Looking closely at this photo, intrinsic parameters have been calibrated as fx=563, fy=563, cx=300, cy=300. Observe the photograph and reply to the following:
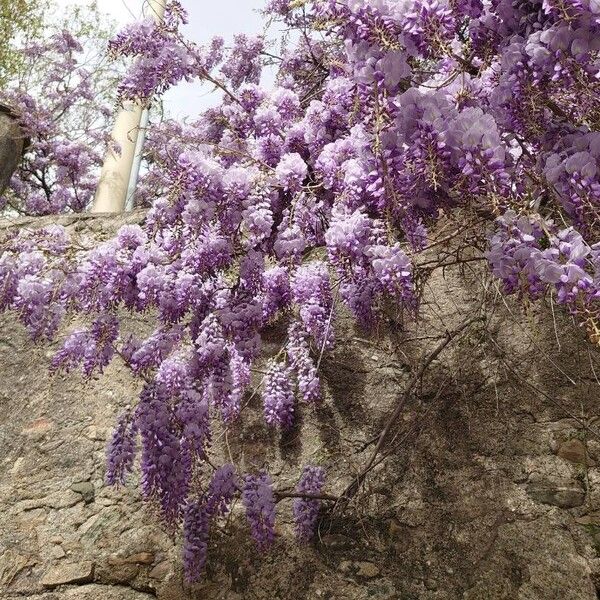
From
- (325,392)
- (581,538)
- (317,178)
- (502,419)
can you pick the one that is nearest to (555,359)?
(502,419)

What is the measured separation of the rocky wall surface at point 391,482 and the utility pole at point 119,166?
132 inches

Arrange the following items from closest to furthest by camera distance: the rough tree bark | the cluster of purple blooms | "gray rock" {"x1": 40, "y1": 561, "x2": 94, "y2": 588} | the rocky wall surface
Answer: the cluster of purple blooms → the rocky wall surface → "gray rock" {"x1": 40, "y1": 561, "x2": 94, "y2": 588} → the rough tree bark

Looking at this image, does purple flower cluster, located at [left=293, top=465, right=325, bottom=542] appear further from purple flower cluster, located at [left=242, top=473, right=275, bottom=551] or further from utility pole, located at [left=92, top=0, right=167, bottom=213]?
utility pole, located at [left=92, top=0, right=167, bottom=213]

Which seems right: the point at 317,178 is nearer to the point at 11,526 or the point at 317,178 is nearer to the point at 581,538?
the point at 581,538

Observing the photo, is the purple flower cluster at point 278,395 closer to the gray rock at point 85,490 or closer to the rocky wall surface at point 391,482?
the rocky wall surface at point 391,482

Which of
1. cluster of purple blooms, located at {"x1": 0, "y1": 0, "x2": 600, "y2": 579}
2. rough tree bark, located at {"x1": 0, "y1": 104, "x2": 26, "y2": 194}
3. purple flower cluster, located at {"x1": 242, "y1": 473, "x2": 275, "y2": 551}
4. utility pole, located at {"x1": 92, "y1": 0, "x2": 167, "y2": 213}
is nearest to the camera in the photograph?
cluster of purple blooms, located at {"x1": 0, "y1": 0, "x2": 600, "y2": 579}

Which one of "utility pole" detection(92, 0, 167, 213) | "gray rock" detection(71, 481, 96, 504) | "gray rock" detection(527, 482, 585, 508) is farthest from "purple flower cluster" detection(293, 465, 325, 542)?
"utility pole" detection(92, 0, 167, 213)

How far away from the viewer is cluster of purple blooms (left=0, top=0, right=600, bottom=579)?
1.51 meters

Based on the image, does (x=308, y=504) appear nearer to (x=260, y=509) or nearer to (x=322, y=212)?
(x=260, y=509)

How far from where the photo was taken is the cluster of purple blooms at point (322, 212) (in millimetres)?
1507

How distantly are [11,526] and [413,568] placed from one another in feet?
7.22

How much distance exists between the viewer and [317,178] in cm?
235

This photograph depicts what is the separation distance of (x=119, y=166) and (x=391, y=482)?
5.39m

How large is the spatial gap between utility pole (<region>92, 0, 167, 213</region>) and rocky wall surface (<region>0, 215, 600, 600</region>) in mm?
3359
